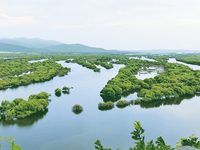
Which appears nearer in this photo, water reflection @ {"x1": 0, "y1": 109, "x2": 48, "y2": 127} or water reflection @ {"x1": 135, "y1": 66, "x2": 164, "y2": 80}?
water reflection @ {"x1": 0, "y1": 109, "x2": 48, "y2": 127}

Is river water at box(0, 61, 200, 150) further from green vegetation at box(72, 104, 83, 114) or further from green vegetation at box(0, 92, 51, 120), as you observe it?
green vegetation at box(0, 92, 51, 120)

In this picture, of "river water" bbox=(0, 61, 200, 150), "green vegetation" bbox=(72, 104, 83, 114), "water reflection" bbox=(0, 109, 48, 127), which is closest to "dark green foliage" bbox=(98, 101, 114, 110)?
"river water" bbox=(0, 61, 200, 150)

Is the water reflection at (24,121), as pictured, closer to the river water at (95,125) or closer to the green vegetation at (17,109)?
the river water at (95,125)

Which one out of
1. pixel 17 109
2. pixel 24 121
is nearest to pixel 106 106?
pixel 24 121

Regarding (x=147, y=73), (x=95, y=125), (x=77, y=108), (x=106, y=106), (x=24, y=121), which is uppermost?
(x=147, y=73)

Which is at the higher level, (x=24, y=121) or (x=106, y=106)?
(x=106, y=106)

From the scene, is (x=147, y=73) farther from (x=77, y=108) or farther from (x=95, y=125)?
(x=95, y=125)

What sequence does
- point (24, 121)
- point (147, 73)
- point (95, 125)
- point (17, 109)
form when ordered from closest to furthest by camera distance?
point (24, 121) → point (95, 125) → point (17, 109) → point (147, 73)

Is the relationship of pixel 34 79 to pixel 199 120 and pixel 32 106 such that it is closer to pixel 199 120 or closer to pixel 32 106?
pixel 32 106

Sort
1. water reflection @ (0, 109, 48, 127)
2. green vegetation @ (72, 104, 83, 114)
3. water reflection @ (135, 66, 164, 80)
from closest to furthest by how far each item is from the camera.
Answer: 1. water reflection @ (0, 109, 48, 127)
2. green vegetation @ (72, 104, 83, 114)
3. water reflection @ (135, 66, 164, 80)
